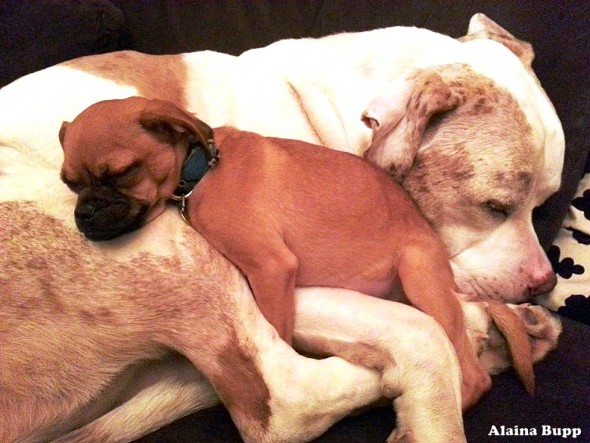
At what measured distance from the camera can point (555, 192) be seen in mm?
1735

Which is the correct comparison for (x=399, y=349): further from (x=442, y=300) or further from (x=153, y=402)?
(x=153, y=402)

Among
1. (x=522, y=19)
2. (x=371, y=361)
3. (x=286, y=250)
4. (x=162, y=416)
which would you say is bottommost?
(x=162, y=416)

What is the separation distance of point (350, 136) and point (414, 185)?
263mm

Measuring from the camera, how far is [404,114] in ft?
5.11

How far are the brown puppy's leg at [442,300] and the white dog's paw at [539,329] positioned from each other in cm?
21

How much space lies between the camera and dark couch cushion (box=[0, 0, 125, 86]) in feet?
7.14

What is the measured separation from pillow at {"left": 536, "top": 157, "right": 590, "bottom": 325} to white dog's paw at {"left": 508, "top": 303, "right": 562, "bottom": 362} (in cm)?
26

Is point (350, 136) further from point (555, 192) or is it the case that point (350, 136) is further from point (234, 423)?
point (234, 423)

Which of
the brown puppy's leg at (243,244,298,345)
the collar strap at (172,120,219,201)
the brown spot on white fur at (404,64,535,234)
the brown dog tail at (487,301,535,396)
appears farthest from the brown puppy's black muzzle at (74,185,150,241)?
the brown dog tail at (487,301,535,396)

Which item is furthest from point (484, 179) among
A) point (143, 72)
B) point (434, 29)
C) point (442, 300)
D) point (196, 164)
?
point (143, 72)

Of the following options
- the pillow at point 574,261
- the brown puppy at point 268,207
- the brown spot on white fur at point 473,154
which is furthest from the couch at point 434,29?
the brown spot on white fur at point 473,154

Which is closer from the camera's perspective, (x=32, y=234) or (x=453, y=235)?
(x=32, y=234)

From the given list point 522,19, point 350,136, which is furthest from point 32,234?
point 522,19

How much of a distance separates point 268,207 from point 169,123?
0.29 meters
